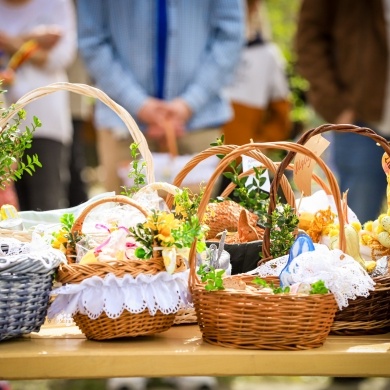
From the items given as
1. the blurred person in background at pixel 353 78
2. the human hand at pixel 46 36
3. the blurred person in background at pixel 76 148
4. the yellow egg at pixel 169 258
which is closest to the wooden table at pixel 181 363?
the yellow egg at pixel 169 258

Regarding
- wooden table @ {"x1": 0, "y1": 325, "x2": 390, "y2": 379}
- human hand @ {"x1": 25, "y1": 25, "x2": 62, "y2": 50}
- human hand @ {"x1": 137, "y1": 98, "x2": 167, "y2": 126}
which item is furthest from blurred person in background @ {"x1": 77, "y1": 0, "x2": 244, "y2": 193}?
wooden table @ {"x1": 0, "y1": 325, "x2": 390, "y2": 379}

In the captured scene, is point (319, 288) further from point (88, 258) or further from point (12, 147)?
point (12, 147)

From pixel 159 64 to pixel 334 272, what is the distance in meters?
1.94

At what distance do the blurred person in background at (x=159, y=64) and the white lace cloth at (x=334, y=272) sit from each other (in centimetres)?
172

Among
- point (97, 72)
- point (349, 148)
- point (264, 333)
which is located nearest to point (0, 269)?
point (264, 333)

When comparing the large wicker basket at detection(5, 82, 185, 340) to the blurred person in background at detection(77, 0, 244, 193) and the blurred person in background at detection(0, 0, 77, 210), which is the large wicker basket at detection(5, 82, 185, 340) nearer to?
the blurred person in background at detection(77, 0, 244, 193)

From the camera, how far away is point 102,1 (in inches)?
144

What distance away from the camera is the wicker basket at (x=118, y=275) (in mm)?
1820

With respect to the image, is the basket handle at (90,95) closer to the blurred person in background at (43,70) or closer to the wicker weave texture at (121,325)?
the wicker weave texture at (121,325)

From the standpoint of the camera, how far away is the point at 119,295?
1.82m

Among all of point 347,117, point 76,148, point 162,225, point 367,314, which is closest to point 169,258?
point 162,225

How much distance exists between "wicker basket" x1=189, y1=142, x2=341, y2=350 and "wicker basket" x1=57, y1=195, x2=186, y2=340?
0.08 metres

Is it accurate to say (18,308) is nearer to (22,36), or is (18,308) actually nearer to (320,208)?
(320,208)

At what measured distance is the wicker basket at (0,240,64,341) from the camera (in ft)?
5.86
